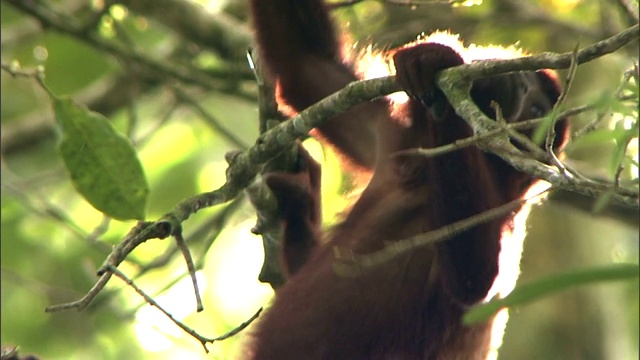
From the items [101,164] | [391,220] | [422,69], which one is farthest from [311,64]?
[422,69]

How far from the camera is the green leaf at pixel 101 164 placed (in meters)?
4.00

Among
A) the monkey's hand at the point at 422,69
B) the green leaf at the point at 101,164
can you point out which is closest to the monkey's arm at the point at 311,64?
the green leaf at the point at 101,164

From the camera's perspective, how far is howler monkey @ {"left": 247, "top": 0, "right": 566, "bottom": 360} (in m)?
3.99

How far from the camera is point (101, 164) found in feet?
13.2

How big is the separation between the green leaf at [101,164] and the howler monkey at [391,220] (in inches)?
28.2

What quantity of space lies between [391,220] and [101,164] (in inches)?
52.7

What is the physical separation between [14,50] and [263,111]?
13.7 feet

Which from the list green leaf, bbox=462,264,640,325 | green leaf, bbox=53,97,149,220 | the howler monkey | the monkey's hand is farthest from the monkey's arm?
green leaf, bbox=462,264,640,325

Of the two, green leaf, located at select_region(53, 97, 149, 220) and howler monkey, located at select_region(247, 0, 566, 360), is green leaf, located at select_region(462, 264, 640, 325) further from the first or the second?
green leaf, located at select_region(53, 97, 149, 220)

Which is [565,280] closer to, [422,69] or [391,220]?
[422,69]

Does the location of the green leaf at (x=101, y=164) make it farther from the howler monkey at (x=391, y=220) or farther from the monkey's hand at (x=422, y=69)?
the monkey's hand at (x=422, y=69)

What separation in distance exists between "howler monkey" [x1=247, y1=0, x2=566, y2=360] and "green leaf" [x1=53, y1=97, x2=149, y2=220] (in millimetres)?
716

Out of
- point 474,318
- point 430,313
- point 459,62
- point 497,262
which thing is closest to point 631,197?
point 474,318

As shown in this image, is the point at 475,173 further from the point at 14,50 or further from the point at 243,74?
the point at 14,50
